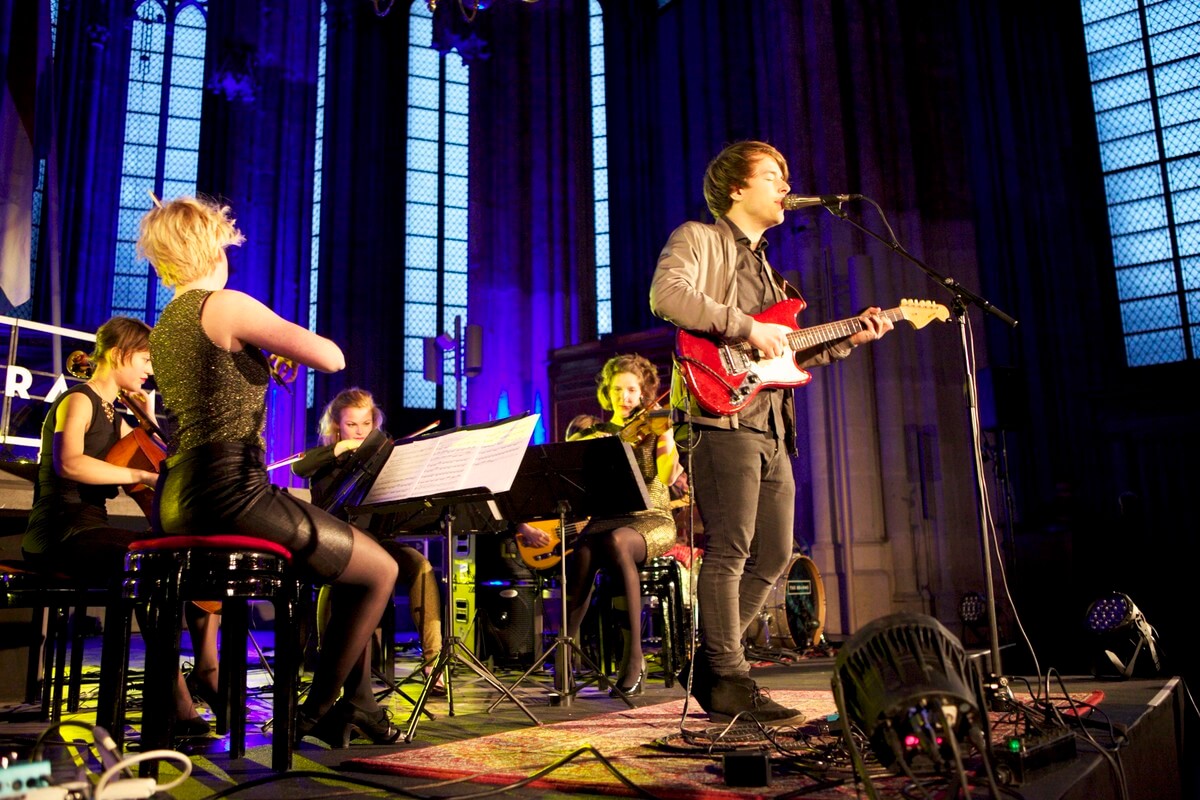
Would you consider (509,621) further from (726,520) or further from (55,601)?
(726,520)

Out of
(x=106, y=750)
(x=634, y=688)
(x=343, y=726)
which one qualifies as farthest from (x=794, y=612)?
(x=106, y=750)

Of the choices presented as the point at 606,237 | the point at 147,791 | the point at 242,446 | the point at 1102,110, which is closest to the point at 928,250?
the point at 1102,110

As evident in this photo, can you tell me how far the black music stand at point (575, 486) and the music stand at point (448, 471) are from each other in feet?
1.84

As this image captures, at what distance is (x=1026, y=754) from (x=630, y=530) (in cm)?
300

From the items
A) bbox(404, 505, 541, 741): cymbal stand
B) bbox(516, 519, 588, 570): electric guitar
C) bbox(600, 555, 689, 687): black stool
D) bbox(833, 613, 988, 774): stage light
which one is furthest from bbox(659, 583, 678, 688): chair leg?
bbox(833, 613, 988, 774): stage light

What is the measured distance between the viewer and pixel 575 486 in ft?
14.1

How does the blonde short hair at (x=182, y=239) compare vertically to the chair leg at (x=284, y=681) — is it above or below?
above

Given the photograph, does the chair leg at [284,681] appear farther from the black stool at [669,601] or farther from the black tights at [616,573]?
the black stool at [669,601]

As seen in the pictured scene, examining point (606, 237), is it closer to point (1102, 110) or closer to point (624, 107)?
point (624, 107)

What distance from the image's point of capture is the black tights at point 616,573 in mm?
4926

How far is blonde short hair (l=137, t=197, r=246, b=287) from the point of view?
2.87 metres

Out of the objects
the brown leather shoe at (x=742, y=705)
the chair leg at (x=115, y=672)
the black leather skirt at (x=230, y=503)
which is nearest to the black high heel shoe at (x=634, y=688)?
the brown leather shoe at (x=742, y=705)

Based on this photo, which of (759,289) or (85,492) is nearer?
(759,289)

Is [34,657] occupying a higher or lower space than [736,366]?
lower
